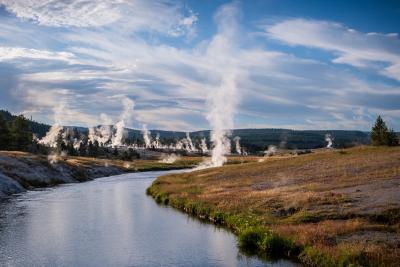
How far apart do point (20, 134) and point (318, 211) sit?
129989mm

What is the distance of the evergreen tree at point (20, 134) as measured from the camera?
149 metres

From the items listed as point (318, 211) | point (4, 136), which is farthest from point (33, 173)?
point (318, 211)

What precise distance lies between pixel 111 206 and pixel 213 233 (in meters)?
21.9

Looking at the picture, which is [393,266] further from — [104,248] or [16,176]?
[16,176]

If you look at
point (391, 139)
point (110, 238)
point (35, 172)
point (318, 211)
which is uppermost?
point (391, 139)

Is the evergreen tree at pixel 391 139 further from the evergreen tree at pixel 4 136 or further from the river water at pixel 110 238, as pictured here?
the evergreen tree at pixel 4 136

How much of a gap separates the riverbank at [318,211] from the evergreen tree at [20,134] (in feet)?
302

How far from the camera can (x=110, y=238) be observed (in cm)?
3666

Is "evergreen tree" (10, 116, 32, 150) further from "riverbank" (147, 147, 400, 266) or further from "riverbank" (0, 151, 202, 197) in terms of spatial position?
"riverbank" (147, 147, 400, 266)

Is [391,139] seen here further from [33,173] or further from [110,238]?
[110,238]

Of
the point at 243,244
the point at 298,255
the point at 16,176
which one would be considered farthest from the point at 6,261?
the point at 16,176

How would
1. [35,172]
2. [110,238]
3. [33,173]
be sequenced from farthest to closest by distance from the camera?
[35,172]
[33,173]
[110,238]

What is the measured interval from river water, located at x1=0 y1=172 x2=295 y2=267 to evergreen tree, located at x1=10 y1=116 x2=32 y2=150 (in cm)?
9786

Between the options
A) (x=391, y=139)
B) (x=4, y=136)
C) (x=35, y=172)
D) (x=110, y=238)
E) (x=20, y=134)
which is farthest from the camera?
(x=20, y=134)
